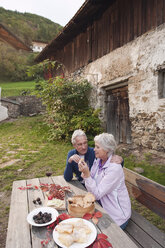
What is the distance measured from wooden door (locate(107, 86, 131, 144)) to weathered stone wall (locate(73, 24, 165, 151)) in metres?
0.47

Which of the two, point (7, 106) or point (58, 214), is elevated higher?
point (7, 106)

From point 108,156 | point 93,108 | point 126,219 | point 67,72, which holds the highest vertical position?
point 67,72

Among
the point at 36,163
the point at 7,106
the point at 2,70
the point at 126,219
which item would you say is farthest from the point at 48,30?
the point at 126,219

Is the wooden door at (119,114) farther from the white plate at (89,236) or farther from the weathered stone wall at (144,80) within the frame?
the white plate at (89,236)

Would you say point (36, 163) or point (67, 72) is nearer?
point (36, 163)

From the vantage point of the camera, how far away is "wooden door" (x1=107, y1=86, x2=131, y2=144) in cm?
619

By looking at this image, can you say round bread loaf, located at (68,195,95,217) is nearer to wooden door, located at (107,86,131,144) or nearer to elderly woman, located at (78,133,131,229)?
elderly woman, located at (78,133,131,229)

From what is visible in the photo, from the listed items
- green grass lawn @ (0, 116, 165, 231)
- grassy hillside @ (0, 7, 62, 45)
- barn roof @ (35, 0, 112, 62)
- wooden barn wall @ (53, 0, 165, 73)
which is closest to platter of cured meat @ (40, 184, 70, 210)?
green grass lawn @ (0, 116, 165, 231)

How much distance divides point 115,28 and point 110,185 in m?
5.86

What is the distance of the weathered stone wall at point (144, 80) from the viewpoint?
463cm

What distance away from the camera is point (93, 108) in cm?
776

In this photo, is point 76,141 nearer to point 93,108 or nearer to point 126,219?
point 126,219

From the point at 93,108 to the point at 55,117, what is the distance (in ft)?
5.92

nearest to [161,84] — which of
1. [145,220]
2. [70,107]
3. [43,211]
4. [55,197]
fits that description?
[145,220]
